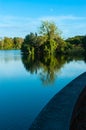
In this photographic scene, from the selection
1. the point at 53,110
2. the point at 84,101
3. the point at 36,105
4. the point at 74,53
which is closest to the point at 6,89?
the point at 36,105

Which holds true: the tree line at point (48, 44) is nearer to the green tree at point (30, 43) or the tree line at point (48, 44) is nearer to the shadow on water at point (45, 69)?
the green tree at point (30, 43)

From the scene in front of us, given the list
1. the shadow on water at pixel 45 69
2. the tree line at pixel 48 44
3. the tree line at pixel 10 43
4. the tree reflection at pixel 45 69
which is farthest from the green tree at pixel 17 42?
the tree reflection at pixel 45 69

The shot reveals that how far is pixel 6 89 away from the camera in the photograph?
1662 cm

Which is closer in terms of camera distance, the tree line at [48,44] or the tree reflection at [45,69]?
the tree reflection at [45,69]

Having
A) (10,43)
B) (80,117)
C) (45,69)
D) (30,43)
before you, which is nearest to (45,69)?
(45,69)

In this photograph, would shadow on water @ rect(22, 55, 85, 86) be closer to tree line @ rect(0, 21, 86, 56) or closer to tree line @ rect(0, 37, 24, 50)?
tree line @ rect(0, 21, 86, 56)

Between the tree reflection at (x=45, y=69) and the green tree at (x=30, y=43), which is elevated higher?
the green tree at (x=30, y=43)

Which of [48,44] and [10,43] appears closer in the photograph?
[48,44]

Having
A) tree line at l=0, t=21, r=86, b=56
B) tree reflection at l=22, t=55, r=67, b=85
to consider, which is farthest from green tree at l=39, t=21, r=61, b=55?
tree reflection at l=22, t=55, r=67, b=85

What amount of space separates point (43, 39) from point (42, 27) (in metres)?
3.07

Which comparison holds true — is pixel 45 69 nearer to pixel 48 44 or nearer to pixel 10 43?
pixel 48 44

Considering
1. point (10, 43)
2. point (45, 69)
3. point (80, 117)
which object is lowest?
point (10, 43)

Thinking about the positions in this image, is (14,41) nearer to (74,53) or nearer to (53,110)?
(74,53)

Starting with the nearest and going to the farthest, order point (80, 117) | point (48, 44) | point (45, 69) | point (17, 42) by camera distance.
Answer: point (80, 117)
point (45, 69)
point (48, 44)
point (17, 42)
